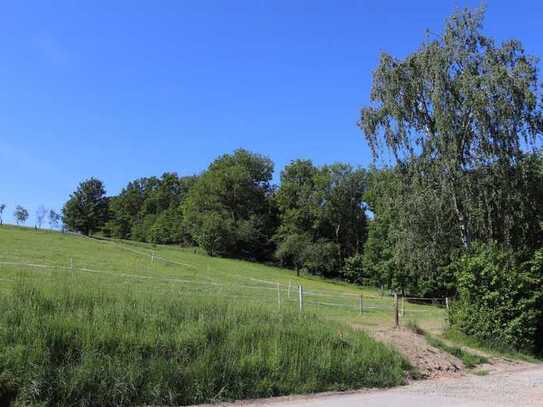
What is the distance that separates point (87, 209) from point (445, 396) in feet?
419

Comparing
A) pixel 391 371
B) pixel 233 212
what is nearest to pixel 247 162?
pixel 233 212

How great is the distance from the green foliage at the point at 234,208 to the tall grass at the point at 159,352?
7021 cm

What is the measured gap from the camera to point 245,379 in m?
11.0

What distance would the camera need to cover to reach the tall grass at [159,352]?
9.06 m

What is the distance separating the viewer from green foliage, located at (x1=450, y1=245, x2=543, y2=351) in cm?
2080

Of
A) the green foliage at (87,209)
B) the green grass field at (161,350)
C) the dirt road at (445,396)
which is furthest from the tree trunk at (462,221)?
the green foliage at (87,209)

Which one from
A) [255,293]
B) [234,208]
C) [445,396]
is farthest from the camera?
[234,208]

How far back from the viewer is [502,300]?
833 inches

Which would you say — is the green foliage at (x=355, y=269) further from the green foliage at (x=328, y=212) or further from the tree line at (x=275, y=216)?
the green foliage at (x=328, y=212)

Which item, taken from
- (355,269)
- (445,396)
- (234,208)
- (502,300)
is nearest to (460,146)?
(502,300)

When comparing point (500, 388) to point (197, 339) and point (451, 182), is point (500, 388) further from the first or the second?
point (451, 182)

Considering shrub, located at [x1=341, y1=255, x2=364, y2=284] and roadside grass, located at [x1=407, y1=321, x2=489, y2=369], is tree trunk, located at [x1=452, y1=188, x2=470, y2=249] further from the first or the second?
shrub, located at [x1=341, y1=255, x2=364, y2=284]

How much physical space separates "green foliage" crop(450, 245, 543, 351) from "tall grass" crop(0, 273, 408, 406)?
795 centimetres

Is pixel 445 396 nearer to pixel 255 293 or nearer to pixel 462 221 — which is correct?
pixel 462 221
